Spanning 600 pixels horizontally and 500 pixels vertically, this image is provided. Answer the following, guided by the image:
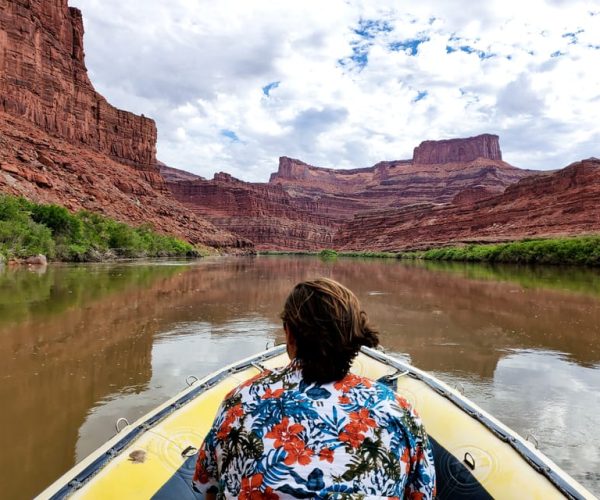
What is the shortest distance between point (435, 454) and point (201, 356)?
17.0 ft

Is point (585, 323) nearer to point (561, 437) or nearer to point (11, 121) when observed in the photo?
point (561, 437)

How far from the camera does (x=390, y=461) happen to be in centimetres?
146

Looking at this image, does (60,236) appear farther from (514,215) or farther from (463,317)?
(514,215)

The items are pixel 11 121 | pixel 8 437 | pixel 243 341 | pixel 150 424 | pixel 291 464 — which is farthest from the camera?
pixel 11 121

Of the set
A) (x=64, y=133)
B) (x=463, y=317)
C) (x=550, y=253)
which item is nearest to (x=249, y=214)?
(x=64, y=133)

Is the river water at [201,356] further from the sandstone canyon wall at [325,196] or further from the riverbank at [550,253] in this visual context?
the sandstone canyon wall at [325,196]

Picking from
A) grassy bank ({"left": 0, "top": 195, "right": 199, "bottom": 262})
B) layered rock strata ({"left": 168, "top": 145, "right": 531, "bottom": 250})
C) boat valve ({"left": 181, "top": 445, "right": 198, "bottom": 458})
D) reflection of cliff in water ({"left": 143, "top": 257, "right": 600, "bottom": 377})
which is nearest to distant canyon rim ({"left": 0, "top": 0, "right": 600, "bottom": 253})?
grassy bank ({"left": 0, "top": 195, "right": 199, "bottom": 262})

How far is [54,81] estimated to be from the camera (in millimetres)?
71500

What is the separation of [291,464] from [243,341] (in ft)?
23.6

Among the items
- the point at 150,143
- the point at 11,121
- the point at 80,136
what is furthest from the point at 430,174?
the point at 11,121

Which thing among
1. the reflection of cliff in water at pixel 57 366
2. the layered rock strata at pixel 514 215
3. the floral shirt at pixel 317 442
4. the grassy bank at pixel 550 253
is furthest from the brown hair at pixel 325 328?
the layered rock strata at pixel 514 215

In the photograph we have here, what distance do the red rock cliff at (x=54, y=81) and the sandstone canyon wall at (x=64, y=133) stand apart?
150mm

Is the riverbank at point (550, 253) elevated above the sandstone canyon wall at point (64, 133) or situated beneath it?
situated beneath

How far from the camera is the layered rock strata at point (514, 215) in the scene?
191 feet
